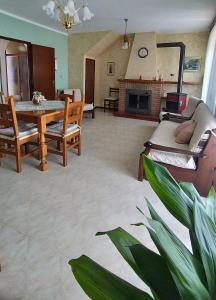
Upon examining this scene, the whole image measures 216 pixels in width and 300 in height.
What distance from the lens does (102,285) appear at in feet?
1.52

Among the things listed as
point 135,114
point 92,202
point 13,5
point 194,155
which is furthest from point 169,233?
point 135,114

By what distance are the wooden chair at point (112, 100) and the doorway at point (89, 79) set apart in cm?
57

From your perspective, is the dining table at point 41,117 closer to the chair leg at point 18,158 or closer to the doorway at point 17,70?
the chair leg at point 18,158

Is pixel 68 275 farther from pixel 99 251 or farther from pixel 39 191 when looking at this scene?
pixel 39 191

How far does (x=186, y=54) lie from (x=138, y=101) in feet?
6.21

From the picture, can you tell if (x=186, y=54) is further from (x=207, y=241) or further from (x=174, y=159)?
(x=207, y=241)

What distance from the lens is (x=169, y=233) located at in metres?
0.51

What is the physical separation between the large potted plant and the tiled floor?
1.08m

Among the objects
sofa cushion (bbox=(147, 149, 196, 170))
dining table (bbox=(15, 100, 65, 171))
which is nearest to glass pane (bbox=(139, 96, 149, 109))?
dining table (bbox=(15, 100, 65, 171))

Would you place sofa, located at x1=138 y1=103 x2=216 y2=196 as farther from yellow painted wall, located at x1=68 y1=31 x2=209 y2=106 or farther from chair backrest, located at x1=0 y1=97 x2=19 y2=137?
yellow painted wall, located at x1=68 y1=31 x2=209 y2=106

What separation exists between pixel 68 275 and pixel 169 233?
1.24m

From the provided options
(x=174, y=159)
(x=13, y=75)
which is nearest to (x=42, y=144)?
(x=174, y=159)

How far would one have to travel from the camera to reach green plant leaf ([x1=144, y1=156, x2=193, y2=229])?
0.53 meters

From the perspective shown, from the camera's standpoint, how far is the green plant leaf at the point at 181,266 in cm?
41
